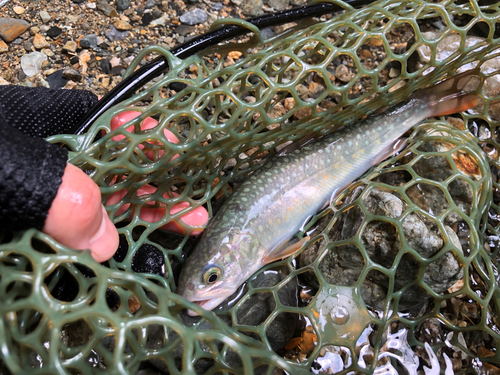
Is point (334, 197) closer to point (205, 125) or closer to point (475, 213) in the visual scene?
point (475, 213)

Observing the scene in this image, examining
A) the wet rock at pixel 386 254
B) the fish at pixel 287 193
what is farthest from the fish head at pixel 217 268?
the wet rock at pixel 386 254

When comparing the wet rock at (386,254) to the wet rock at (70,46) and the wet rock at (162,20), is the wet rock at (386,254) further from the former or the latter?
the wet rock at (70,46)

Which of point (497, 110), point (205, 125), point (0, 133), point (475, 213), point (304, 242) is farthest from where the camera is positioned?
point (497, 110)

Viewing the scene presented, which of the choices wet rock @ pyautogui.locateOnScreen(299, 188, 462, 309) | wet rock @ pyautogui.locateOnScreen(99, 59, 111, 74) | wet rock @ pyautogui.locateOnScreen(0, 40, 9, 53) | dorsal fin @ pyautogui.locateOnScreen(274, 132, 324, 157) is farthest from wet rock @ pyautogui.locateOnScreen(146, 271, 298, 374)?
wet rock @ pyautogui.locateOnScreen(0, 40, 9, 53)

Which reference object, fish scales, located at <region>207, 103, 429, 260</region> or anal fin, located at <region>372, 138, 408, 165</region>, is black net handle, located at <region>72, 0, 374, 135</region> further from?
anal fin, located at <region>372, 138, 408, 165</region>

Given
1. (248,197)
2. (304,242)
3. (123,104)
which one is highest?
(123,104)

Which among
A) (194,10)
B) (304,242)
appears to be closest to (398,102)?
(304,242)
